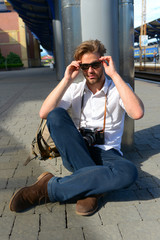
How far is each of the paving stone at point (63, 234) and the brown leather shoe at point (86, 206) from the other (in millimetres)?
181

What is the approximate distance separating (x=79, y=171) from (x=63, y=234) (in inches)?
19.7

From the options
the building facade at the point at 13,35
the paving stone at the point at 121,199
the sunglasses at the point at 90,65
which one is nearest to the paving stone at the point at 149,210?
the paving stone at the point at 121,199

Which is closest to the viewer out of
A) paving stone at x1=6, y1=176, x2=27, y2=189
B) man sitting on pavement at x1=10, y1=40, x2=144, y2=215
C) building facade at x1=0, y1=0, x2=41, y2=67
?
man sitting on pavement at x1=10, y1=40, x2=144, y2=215

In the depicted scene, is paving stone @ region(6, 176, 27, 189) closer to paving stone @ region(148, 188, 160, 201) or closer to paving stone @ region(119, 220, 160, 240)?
paving stone @ region(119, 220, 160, 240)

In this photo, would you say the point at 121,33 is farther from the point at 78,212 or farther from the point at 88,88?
the point at 78,212

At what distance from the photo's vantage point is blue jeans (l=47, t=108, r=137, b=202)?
6.75 ft

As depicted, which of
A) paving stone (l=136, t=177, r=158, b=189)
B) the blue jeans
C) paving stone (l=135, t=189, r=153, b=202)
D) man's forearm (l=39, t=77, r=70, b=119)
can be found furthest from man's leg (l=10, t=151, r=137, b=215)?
man's forearm (l=39, t=77, r=70, b=119)

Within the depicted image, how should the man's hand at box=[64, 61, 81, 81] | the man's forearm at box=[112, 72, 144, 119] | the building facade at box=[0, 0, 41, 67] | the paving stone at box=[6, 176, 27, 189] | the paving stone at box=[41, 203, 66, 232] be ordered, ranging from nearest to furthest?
1. the paving stone at box=[41, 203, 66, 232]
2. the man's forearm at box=[112, 72, 144, 119]
3. the man's hand at box=[64, 61, 81, 81]
4. the paving stone at box=[6, 176, 27, 189]
5. the building facade at box=[0, 0, 41, 67]

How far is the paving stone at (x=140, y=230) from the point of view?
1.83 metres

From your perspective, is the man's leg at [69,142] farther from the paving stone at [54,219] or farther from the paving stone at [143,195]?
the paving stone at [143,195]

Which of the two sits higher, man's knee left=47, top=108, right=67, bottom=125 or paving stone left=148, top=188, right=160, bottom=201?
man's knee left=47, top=108, right=67, bottom=125

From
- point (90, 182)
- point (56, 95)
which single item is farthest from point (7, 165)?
point (90, 182)

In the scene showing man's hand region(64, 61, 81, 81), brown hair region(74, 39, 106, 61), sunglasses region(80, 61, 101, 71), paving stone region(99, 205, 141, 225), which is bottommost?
paving stone region(99, 205, 141, 225)

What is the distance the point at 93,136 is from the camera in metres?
2.46
